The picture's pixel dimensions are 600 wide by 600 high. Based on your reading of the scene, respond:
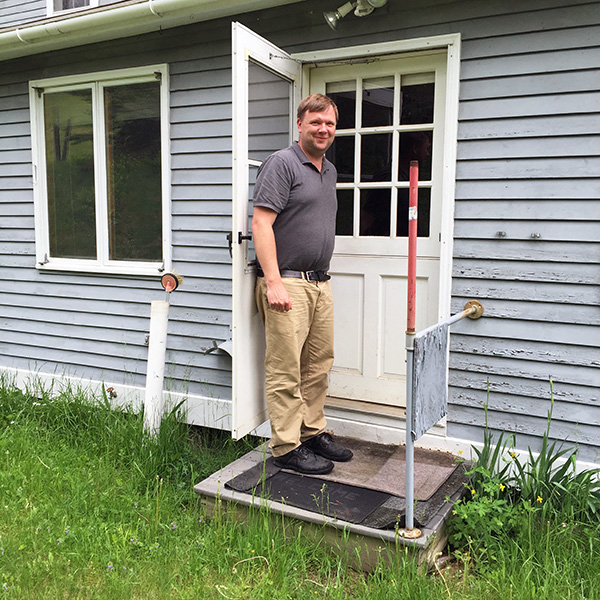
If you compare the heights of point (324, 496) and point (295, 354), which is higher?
point (295, 354)

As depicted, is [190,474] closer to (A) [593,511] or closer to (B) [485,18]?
(A) [593,511]

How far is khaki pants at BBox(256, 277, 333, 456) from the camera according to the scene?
121 inches

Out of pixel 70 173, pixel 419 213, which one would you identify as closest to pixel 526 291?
→ pixel 419 213

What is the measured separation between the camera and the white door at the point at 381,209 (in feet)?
11.4

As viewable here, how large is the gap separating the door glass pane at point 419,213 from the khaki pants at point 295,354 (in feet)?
2.09

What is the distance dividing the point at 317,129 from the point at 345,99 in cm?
84

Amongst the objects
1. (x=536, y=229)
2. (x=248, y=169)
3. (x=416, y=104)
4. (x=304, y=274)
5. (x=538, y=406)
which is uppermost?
(x=416, y=104)

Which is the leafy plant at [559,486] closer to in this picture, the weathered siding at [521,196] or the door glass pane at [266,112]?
the weathered siding at [521,196]

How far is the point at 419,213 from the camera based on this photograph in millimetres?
3545

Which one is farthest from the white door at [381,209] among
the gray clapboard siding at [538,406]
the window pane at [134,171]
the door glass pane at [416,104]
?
the window pane at [134,171]

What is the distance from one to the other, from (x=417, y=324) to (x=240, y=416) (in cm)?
116

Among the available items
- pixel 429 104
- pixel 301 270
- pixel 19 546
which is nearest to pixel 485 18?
pixel 429 104

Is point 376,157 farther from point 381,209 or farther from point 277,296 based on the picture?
point 277,296

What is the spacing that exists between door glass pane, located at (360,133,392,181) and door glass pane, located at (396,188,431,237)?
15cm
